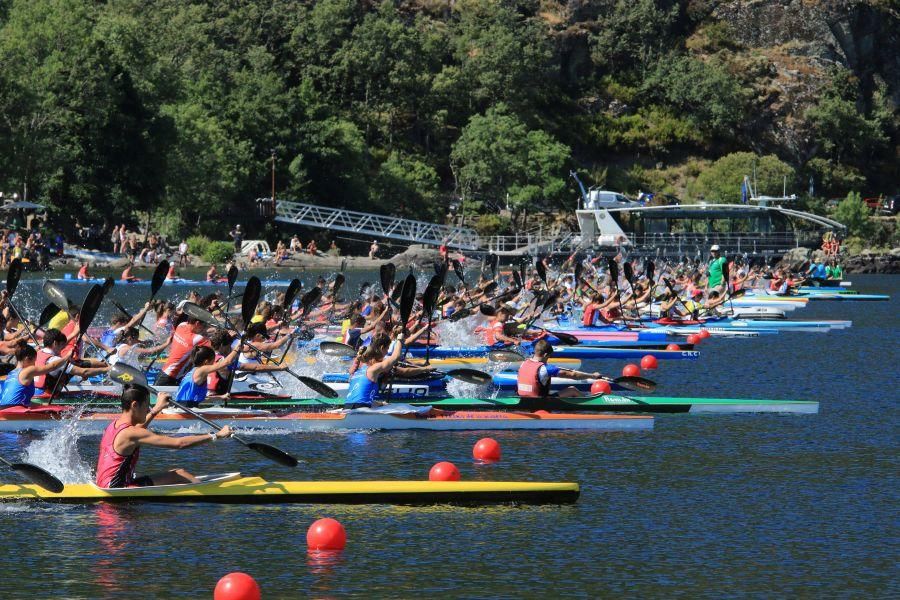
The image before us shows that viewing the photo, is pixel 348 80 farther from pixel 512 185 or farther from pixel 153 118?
pixel 153 118

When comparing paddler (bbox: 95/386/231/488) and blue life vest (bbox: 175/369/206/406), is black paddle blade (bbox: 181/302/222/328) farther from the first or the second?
paddler (bbox: 95/386/231/488)

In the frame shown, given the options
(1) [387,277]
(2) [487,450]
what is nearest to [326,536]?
(2) [487,450]

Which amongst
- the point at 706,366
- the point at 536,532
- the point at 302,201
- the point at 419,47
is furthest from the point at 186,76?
the point at 536,532

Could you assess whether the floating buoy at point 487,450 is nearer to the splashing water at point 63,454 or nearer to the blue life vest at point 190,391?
the blue life vest at point 190,391

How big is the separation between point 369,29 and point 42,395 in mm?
82777

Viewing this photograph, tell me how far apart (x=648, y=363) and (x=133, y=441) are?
19.3 m

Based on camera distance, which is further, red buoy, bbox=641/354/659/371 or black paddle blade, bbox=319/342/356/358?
red buoy, bbox=641/354/659/371

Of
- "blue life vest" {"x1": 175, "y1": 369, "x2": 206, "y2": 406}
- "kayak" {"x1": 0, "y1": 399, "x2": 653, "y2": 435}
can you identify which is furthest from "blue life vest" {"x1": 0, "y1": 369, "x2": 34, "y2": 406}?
"blue life vest" {"x1": 175, "y1": 369, "x2": 206, "y2": 406}

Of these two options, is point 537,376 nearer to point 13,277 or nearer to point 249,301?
point 249,301

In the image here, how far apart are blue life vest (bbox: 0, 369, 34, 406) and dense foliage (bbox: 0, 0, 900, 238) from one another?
170 feet

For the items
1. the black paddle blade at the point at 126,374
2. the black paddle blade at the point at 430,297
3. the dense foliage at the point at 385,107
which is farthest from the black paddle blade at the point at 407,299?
the dense foliage at the point at 385,107

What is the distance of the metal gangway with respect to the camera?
90188mm

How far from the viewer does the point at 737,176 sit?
4104 inches

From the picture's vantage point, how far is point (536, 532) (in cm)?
1634
